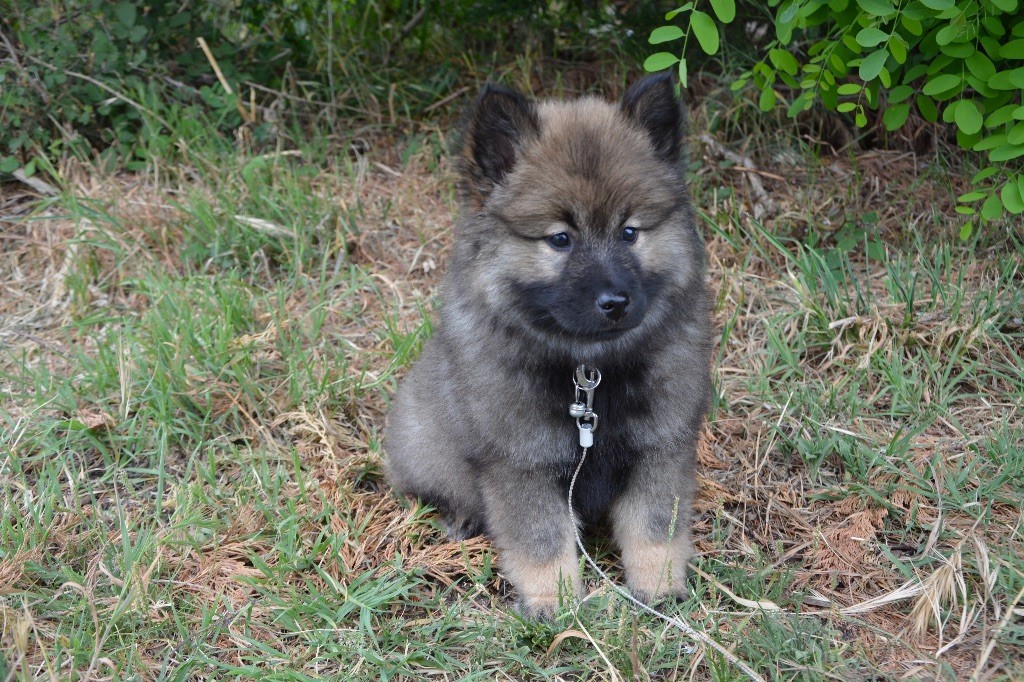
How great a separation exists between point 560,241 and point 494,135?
0.36 m

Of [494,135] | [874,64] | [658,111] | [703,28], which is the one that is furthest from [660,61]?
[494,135]

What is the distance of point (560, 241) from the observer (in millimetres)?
Result: 2686

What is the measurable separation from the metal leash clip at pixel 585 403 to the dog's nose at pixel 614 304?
225 mm

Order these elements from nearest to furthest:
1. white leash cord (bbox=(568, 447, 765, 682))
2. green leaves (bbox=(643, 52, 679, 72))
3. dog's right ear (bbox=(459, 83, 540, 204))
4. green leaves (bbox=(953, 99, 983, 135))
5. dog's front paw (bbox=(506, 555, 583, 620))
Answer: white leash cord (bbox=(568, 447, 765, 682)) → dog's right ear (bbox=(459, 83, 540, 204)) → dog's front paw (bbox=(506, 555, 583, 620)) → green leaves (bbox=(643, 52, 679, 72)) → green leaves (bbox=(953, 99, 983, 135))

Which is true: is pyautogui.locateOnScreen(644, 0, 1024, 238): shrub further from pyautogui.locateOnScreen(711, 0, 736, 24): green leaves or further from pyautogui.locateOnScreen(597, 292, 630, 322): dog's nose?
pyautogui.locateOnScreen(597, 292, 630, 322): dog's nose

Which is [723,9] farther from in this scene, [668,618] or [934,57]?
[668,618]

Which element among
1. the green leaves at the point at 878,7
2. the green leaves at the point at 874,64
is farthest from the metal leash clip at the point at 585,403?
the green leaves at the point at 878,7

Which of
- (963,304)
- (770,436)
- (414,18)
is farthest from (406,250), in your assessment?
(963,304)

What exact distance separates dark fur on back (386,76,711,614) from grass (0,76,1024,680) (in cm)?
24

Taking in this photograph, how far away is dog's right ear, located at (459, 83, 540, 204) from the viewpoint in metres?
2.73

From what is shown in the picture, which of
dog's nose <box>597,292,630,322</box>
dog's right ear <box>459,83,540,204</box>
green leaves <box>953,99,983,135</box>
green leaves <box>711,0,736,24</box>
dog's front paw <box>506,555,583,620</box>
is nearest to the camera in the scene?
dog's nose <box>597,292,630,322</box>

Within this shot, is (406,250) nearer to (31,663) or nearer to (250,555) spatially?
(250,555)

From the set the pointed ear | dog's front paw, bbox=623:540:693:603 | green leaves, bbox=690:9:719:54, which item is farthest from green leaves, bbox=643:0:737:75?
dog's front paw, bbox=623:540:693:603

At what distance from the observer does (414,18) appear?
5.66 m
